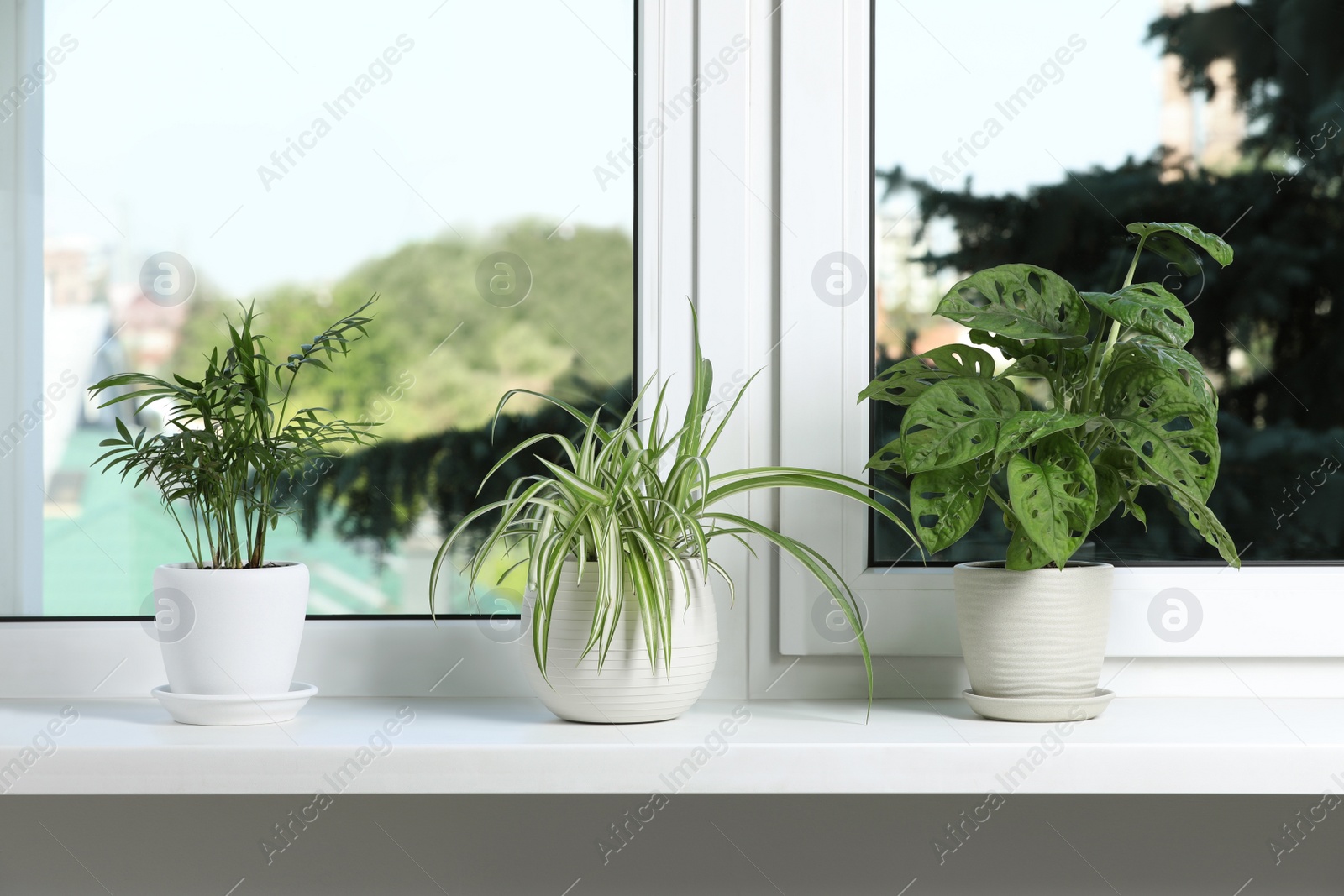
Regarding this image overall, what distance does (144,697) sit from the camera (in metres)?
1.11

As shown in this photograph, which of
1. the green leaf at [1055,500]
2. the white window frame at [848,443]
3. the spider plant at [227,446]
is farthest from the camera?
the white window frame at [848,443]

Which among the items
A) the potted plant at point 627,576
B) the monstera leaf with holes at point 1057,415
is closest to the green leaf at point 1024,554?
the monstera leaf with holes at point 1057,415

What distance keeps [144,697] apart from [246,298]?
444 mm

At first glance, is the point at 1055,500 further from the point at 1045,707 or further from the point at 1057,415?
the point at 1045,707

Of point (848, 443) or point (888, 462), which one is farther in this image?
point (848, 443)

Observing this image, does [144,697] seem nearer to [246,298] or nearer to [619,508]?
[246,298]

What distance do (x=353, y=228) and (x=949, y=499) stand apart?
71 centimetres

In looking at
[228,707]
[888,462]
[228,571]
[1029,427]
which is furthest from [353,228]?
[1029,427]

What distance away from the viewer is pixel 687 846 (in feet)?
3.65

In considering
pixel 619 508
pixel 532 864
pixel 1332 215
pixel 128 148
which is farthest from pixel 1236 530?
pixel 128 148

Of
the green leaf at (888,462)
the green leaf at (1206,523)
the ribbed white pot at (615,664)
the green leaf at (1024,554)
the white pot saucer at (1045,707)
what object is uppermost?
the green leaf at (888,462)

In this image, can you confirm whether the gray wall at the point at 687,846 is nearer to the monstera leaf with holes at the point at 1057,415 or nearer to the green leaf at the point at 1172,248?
the monstera leaf with holes at the point at 1057,415

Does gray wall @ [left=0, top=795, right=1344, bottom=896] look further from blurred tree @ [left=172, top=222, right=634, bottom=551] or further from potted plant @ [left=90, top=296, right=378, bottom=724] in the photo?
blurred tree @ [left=172, top=222, right=634, bottom=551]

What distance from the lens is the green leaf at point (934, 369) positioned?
100 centimetres
